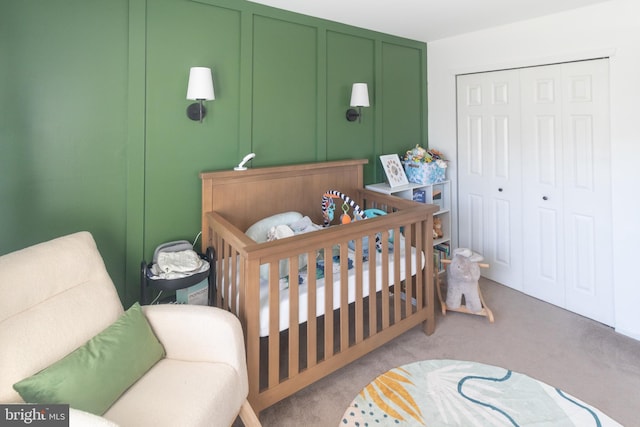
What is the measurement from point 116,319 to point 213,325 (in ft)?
1.37

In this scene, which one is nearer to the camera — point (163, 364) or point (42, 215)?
point (163, 364)

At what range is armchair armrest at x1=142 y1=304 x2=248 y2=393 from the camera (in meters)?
1.49

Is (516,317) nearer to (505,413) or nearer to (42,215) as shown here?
(505,413)

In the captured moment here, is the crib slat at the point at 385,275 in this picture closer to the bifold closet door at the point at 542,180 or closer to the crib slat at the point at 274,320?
the crib slat at the point at 274,320

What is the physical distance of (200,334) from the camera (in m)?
1.52

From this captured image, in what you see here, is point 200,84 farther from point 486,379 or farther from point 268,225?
point 486,379

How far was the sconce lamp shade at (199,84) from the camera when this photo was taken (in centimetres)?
209

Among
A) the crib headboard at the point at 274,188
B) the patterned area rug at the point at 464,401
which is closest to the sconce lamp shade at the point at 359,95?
the crib headboard at the point at 274,188

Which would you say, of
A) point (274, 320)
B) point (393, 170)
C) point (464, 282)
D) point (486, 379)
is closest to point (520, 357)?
point (486, 379)

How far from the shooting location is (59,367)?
1.20 metres

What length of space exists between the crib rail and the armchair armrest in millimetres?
154

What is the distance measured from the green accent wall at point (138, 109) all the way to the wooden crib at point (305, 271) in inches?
8.2

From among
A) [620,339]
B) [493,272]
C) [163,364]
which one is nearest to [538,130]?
[493,272]

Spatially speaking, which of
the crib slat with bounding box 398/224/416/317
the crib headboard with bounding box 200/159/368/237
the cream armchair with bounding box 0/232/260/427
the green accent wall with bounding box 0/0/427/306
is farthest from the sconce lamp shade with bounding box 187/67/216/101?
the crib slat with bounding box 398/224/416/317
